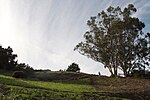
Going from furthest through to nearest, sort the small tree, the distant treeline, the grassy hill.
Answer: the small tree, the distant treeline, the grassy hill

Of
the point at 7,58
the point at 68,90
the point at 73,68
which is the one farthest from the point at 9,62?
the point at 68,90

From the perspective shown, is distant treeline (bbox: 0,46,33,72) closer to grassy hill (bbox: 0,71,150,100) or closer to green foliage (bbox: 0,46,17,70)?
green foliage (bbox: 0,46,17,70)

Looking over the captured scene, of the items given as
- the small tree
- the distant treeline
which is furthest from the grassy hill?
the small tree

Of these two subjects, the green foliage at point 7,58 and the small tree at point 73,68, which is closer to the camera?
the green foliage at point 7,58

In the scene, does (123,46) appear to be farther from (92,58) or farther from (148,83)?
(148,83)

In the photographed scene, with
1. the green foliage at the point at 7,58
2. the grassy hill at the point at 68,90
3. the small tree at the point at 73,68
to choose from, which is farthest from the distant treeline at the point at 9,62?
the small tree at the point at 73,68

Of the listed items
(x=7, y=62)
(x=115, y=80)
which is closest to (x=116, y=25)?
(x=115, y=80)

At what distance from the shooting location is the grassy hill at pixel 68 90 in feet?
80.7

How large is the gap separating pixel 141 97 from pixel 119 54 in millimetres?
21904

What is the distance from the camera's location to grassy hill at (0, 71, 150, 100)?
24594 millimetres

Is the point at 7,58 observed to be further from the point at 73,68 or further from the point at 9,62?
the point at 73,68

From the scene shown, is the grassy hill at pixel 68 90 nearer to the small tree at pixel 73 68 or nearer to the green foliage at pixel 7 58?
the green foliage at pixel 7 58

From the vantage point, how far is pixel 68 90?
100ft

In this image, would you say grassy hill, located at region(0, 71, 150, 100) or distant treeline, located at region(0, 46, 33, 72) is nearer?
grassy hill, located at region(0, 71, 150, 100)
